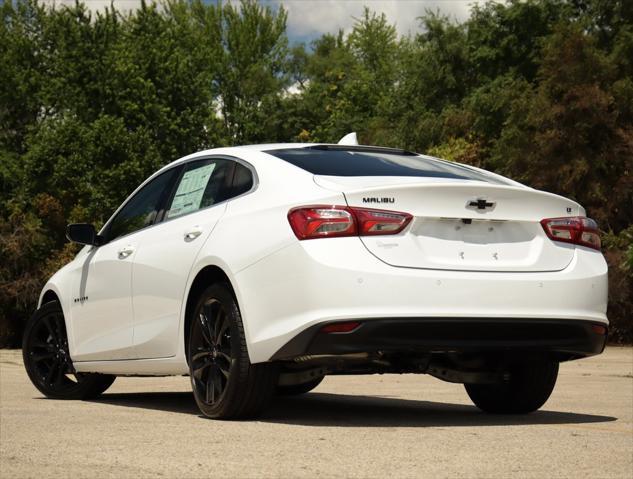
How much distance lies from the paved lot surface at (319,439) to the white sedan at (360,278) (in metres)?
0.35

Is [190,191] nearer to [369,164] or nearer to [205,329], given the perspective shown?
[205,329]

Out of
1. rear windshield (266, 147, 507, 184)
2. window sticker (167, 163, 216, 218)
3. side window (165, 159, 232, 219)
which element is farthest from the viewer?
window sticker (167, 163, 216, 218)

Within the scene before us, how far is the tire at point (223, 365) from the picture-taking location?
6746 mm

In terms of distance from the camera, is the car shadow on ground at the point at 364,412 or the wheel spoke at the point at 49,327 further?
the wheel spoke at the point at 49,327

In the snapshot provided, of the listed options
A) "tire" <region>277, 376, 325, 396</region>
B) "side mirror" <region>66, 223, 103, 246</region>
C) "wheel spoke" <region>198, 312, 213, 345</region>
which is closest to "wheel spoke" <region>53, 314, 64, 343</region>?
"side mirror" <region>66, 223, 103, 246</region>

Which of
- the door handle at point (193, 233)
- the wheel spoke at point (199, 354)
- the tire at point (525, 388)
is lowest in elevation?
the tire at point (525, 388)

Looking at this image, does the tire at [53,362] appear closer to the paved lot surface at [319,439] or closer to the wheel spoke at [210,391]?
the paved lot surface at [319,439]

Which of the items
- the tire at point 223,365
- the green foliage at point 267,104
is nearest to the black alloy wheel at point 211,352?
the tire at point 223,365

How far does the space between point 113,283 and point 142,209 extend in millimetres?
579

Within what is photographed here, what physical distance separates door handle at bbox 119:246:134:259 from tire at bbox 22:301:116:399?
1246 mm

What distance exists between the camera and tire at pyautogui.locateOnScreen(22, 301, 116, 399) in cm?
925

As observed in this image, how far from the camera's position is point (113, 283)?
27.7ft

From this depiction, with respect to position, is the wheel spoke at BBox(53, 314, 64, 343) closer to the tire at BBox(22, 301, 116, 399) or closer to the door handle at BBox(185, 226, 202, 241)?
the tire at BBox(22, 301, 116, 399)

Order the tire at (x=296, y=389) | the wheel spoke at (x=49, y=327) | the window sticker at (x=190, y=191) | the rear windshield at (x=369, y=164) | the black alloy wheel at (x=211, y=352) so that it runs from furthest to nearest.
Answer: the wheel spoke at (x=49, y=327)
the tire at (x=296, y=389)
the window sticker at (x=190, y=191)
the rear windshield at (x=369, y=164)
the black alloy wheel at (x=211, y=352)
